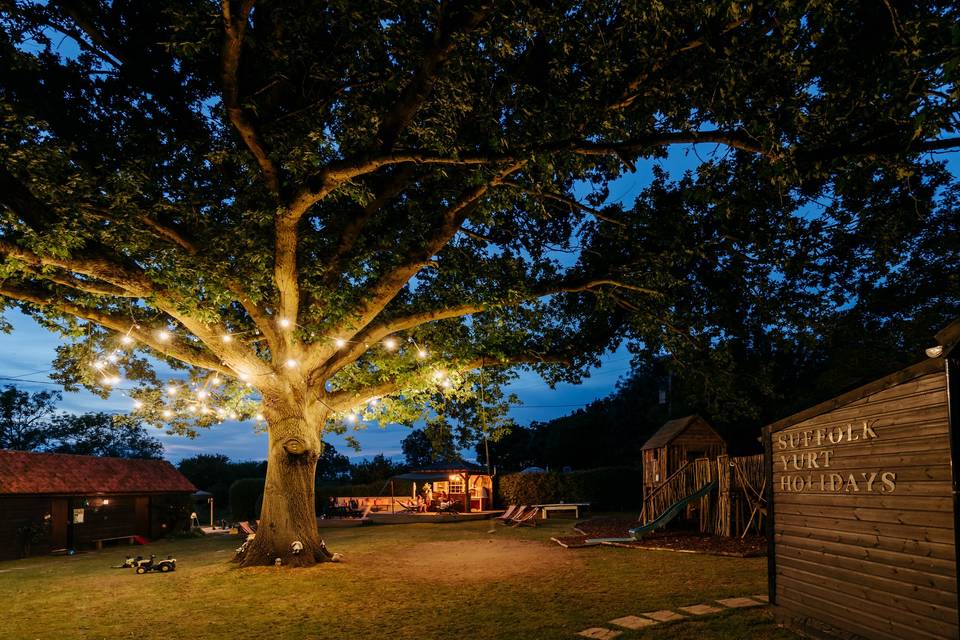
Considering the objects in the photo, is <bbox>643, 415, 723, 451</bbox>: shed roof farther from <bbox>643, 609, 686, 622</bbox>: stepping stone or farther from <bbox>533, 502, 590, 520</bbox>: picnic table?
<bbox>643, 609, 686, 622</bbox>: stepping stone

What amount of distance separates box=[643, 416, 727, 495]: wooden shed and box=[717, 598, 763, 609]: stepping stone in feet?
38.2

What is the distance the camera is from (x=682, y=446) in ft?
65.0

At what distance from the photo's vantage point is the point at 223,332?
43.8ft

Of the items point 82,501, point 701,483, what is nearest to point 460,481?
point 701,483

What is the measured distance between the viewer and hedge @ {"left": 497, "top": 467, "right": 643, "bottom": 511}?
30.0 metres

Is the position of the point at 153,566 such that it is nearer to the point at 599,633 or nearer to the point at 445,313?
the point at 445,313

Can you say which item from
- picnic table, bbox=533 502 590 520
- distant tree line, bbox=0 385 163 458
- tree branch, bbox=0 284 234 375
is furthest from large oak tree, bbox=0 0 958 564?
distant tree line, bbox=0 385 163 458

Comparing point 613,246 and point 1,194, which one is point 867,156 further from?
point 1,194

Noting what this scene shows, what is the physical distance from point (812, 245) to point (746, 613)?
10.4 metres

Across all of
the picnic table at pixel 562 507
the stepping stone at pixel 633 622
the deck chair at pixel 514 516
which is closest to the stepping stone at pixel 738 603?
the stepping stone at pixel 633 622

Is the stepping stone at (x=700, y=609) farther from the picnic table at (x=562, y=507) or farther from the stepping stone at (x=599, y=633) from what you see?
the picnic table at (x=562, y=507)

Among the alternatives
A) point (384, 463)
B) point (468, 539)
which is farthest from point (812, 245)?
point (384, 463)

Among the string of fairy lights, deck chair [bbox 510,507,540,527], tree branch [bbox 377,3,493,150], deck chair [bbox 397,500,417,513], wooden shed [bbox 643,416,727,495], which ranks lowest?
deck chair [bbox 397,500,417,513]

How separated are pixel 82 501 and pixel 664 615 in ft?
75.8
